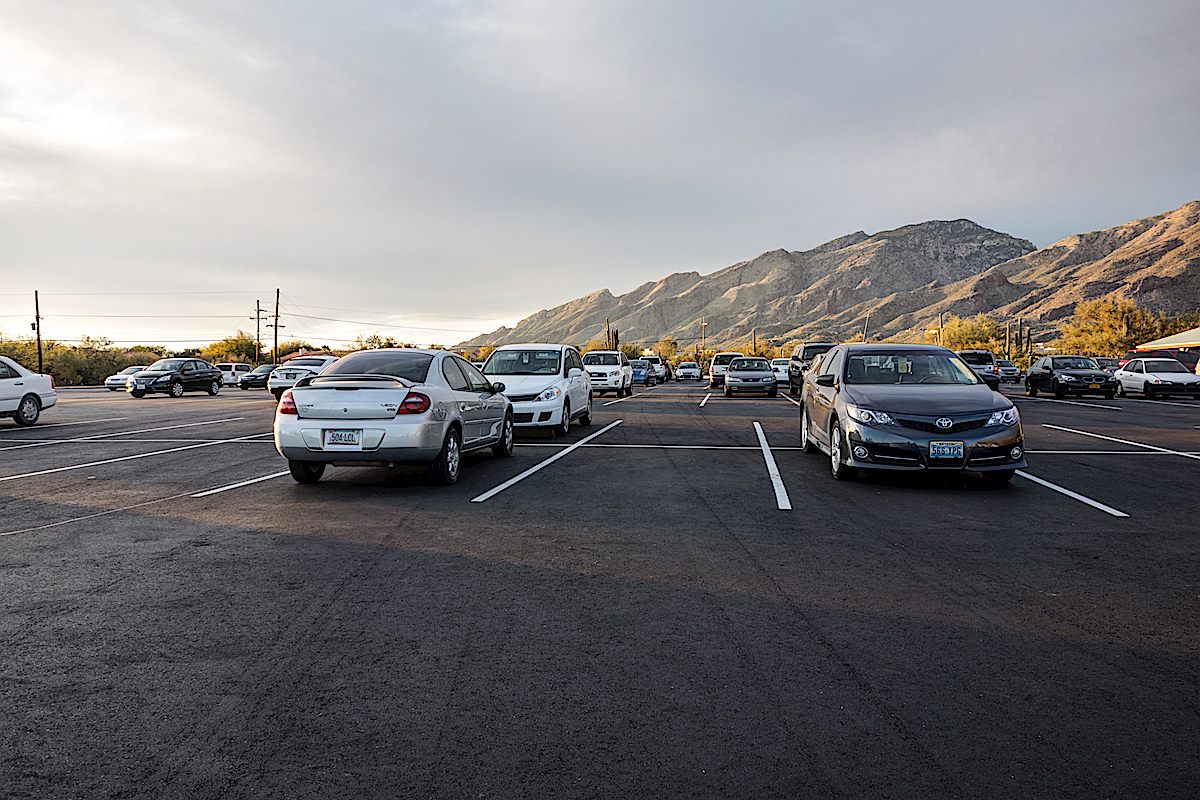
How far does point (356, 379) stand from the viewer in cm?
1009

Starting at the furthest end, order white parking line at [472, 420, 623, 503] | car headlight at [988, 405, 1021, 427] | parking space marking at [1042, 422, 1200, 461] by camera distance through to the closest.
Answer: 1. parking space marking at [1042, 422, 1200, 461]
2. car headlight at [988, 405, 1021, 427]
3. white parking line at [472, 420, 623, 503]

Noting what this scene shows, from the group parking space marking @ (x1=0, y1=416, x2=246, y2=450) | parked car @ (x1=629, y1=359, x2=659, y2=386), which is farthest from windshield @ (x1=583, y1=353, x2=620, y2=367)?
parking space marking @ (x1=0, y1=416, x2=246, y2=450)

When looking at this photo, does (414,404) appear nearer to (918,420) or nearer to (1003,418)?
(918,420)

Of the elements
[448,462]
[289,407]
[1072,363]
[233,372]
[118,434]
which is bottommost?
[118,434]

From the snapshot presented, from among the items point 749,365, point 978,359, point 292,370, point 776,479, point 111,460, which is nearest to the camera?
point 776,479

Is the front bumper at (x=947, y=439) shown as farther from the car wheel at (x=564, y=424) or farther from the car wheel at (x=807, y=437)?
the car wheel at (x=564, y=424)

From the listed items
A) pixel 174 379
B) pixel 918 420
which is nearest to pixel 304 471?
pixel 918 420

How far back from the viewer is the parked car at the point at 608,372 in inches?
1310

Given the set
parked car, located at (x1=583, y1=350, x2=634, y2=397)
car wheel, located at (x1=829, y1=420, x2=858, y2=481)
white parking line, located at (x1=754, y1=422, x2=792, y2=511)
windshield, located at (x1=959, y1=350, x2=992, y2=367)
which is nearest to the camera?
white parking line, located at (x1=754, y1=422, x2=792, y2=511)

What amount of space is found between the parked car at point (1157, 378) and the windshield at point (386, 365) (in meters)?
32.3

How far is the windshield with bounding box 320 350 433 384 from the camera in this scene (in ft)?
34.3

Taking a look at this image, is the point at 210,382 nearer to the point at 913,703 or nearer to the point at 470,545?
the point at 470,545

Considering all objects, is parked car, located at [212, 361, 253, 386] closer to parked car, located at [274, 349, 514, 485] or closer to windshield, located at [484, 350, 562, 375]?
windshield, located at [484, 350, 562, 375]

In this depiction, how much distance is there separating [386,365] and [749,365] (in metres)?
27.0
